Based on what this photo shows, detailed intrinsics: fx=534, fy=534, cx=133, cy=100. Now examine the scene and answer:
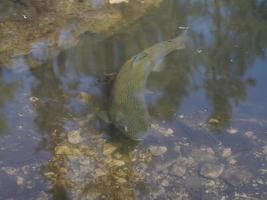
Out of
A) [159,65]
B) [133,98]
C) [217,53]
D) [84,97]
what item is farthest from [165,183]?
[217,53]

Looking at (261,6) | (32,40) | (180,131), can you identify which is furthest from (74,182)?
(261,6)

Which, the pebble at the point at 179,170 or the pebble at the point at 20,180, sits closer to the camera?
the pebble at the point at 20,180

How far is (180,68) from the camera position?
25.3 feet

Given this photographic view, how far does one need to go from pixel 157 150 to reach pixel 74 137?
99 cm

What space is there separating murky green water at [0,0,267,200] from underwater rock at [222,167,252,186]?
11mm

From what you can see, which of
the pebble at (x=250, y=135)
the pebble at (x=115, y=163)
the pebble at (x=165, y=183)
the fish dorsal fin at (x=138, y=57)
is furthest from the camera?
the fish dorsal fin at (x=138, y=57)

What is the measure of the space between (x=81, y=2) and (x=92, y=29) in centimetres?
98

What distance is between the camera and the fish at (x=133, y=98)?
585 centimetres

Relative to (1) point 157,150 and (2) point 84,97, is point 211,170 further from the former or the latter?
(2) point 84,97

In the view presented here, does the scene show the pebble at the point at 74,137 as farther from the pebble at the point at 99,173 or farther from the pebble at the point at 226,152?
the pebble at the point at 226,152

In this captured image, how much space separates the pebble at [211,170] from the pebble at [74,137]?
147cm

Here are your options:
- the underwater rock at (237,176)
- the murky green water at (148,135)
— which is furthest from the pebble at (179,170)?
the underwater rock at (237,176)

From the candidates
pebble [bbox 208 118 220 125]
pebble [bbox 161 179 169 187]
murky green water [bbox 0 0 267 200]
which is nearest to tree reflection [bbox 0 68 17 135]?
murky green water [bbox 0 0 267 200]

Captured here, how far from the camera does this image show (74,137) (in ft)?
20.5
